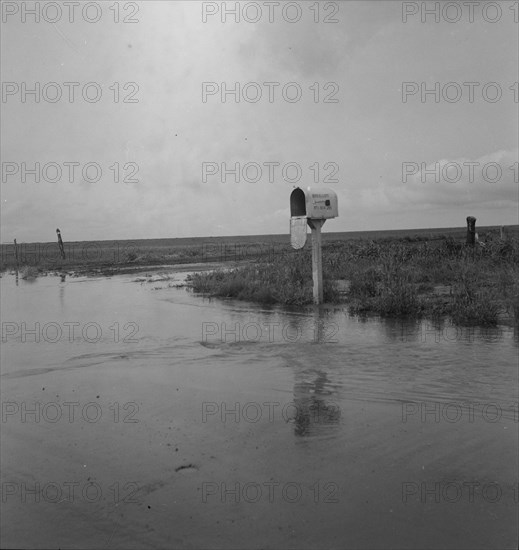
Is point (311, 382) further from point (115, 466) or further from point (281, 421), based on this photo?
point (115, 466)

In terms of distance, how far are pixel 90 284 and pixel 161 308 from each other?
8281 millimetres

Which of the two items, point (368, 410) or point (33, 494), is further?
point (368, 410)

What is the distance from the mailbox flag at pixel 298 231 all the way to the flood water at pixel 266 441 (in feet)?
7.88

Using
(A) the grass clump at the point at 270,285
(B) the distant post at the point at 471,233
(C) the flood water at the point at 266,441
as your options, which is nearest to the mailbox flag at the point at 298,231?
(A) the grass clump at the point at 270,285

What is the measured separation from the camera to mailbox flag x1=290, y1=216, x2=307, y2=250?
→ 11.2 metres

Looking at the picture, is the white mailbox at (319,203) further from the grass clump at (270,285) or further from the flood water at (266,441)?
the flood water at (266,441)

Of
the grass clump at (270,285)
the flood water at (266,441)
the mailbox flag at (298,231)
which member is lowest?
the flood water at (266,441)

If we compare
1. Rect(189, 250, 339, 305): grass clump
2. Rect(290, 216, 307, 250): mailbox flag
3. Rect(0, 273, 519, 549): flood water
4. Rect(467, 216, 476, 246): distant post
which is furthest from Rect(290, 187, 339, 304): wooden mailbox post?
Rect(467, 216, 476, 246): distant post

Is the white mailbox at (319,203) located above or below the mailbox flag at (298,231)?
above

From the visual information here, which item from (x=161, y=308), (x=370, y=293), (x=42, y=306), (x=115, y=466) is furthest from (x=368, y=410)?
(x=42, y=306)

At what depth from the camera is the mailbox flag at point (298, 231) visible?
11172 millimetres

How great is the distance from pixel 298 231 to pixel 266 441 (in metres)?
6.89

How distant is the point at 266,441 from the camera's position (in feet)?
15.7

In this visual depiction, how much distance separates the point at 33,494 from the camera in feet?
12.9
